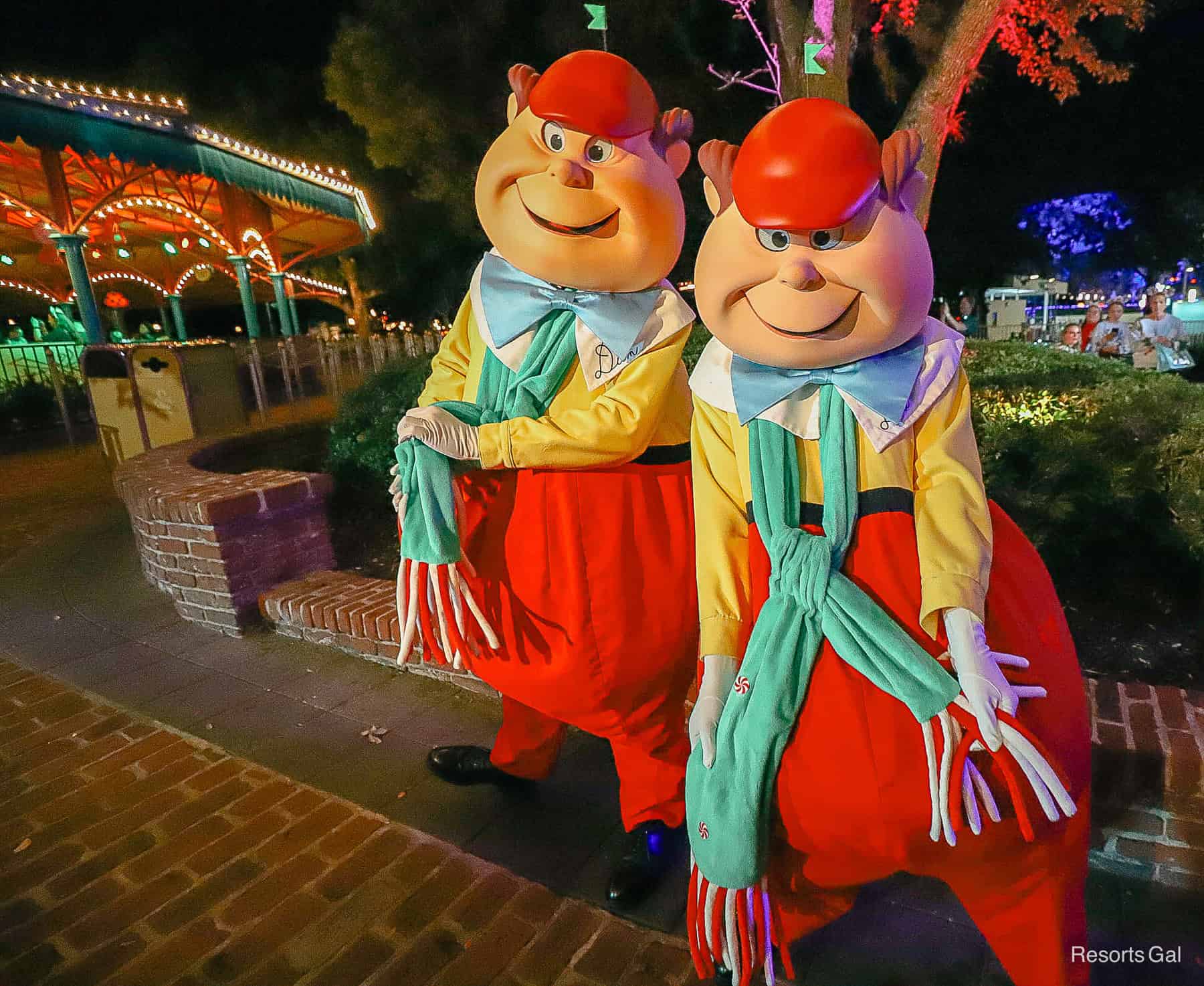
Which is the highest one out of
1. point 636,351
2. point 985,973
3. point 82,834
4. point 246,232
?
point 246,232

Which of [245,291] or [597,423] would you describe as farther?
[245,291]

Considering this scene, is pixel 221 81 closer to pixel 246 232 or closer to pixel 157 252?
pixel 157 252

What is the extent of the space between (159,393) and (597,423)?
770 centimetres

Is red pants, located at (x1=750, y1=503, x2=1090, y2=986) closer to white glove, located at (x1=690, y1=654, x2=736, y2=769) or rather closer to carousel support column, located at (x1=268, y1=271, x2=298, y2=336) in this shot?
white glove, located at (x1=690, y1=654, x2=736, y2=769)

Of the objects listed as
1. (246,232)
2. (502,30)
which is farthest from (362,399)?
(246,232)

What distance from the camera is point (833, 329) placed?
52.6 inches

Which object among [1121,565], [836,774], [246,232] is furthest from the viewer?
[246,232]

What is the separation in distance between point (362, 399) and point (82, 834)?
3711mm

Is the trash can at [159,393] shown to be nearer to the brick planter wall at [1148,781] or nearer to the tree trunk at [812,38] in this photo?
the tree trunk at [812,38]

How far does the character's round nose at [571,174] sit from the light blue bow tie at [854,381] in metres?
0.60

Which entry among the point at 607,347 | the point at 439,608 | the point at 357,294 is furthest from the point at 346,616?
the point at 357,294

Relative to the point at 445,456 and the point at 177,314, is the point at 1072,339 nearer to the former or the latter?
the point at 445,456

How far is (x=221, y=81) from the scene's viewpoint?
18.0 meters

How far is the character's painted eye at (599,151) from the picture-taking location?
174cm
